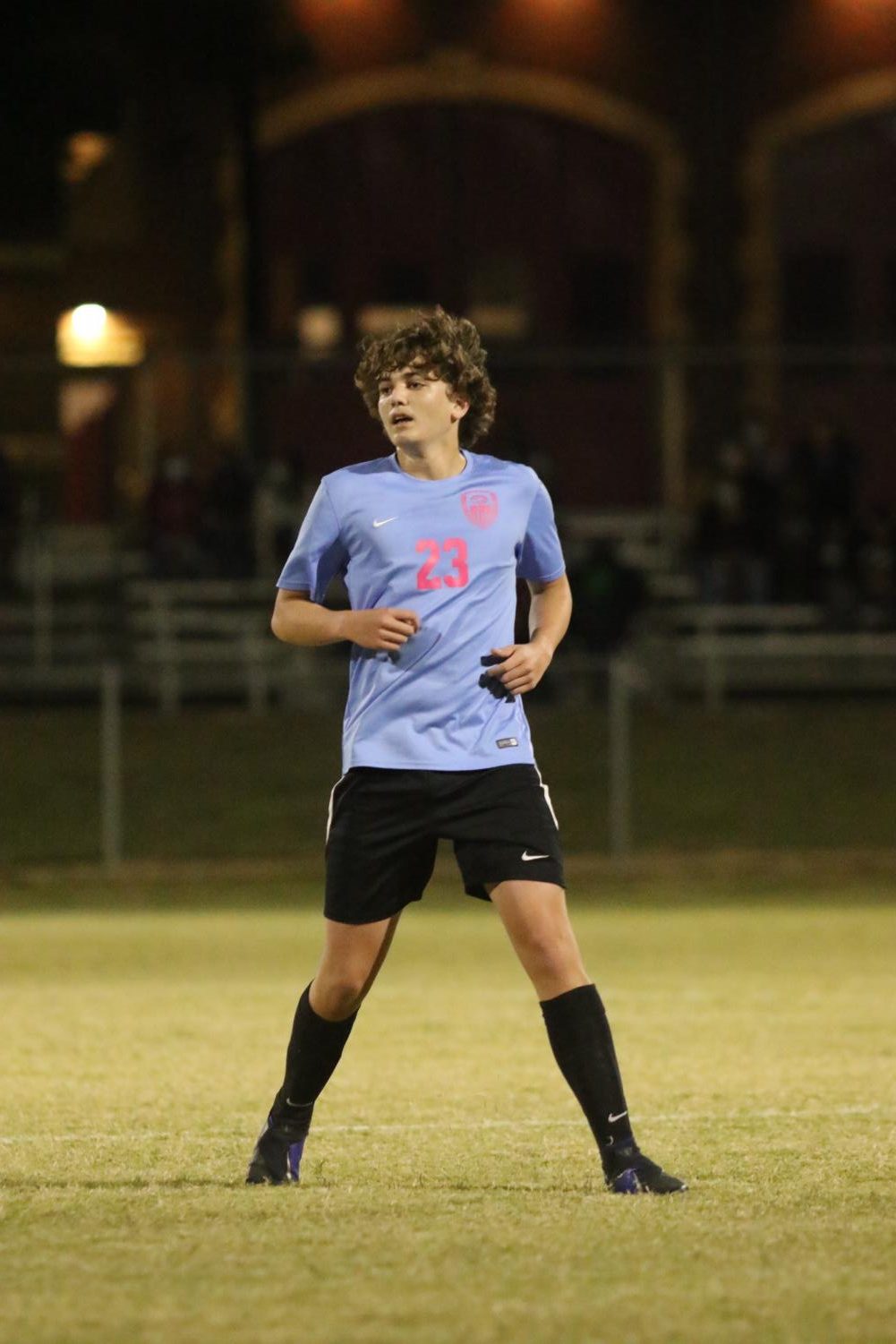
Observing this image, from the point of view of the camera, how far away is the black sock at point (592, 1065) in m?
6.12

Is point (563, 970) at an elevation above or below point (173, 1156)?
above

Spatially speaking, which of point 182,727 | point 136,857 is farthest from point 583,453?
point 136,857

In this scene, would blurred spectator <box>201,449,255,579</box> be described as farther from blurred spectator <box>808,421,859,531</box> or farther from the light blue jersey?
the light blue jersey

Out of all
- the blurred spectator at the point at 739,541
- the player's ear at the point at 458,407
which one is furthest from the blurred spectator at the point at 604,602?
the player's ear at the point at 458,407

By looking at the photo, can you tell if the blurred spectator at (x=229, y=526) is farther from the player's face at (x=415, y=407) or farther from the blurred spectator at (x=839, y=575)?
the player's face at (x=415, y=407)

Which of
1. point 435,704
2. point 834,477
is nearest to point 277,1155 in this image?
point 435,704

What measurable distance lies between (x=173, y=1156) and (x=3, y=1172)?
484 mm

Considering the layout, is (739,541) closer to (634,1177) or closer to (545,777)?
(545,777)

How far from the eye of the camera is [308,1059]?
20.9 ft

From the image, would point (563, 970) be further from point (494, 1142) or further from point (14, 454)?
point (14, 454)

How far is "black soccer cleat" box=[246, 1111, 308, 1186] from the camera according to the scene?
6.35 metres

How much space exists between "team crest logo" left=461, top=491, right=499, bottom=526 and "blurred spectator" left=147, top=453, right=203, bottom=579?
17.2 metres

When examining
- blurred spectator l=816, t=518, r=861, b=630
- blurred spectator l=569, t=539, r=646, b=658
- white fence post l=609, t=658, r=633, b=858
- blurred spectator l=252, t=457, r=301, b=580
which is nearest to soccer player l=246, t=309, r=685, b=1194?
white fence post l=609, t=658, r=633, b=858

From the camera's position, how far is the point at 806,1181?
6.37 meters
